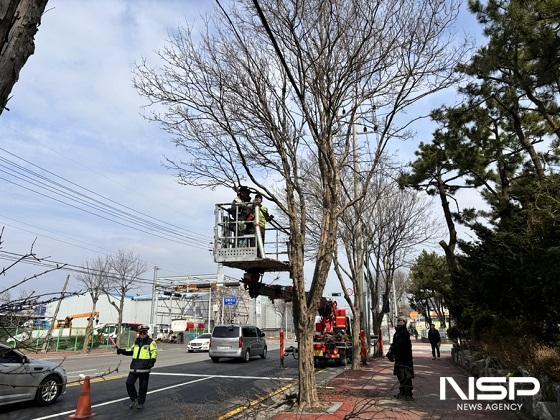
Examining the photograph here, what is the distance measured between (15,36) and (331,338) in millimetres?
20280

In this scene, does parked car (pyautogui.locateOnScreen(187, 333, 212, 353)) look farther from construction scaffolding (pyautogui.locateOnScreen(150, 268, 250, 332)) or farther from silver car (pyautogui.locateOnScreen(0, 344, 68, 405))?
silver car (pyautogui.locateOnScreen(0, 344, 68, 405))

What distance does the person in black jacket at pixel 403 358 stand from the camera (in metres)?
10.3

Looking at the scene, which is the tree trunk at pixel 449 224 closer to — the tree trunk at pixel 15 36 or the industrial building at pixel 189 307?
the tree trunk at pixel 15 36

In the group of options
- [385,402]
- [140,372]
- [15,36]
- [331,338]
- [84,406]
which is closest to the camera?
[15,36]

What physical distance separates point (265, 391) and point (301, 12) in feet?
31.3

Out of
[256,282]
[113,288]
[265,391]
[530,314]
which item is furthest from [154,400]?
[113,288]

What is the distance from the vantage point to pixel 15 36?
2420mm

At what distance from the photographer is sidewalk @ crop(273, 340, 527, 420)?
8273 mm

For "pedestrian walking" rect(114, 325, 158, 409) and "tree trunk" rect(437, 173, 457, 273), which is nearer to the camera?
"pedestrian walking" rect(114, 325, 158, 409)

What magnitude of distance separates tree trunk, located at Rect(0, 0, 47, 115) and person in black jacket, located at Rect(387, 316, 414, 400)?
981cm

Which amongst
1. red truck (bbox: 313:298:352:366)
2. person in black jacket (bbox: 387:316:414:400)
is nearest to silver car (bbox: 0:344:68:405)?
person in black jacket (bbox: 387:316:414:400)

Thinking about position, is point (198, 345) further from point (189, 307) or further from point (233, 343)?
point (189, 307)

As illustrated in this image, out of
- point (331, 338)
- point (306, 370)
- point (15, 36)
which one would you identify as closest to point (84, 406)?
point (306, 370)

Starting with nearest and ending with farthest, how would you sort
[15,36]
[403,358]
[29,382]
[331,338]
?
[15,36] < [29,382] < [403,358] < [331,338]
